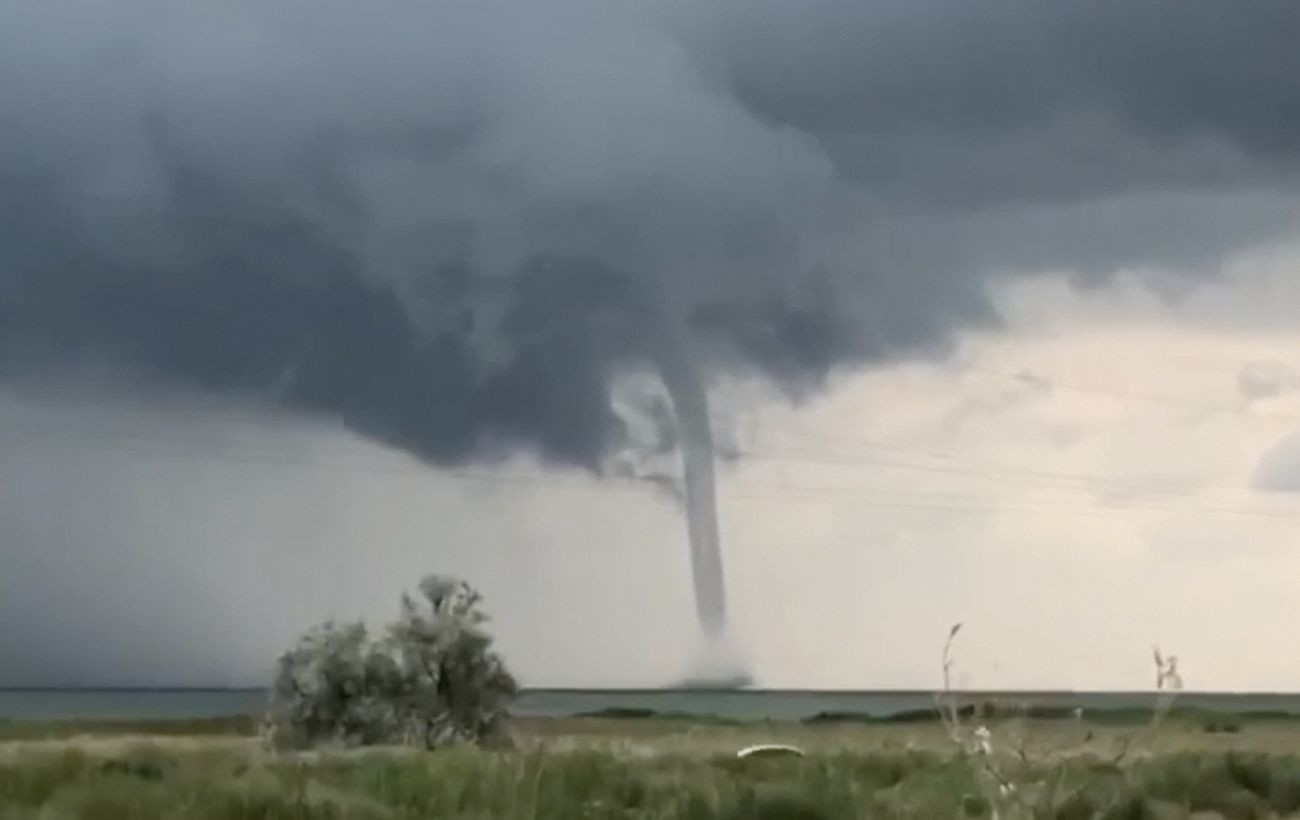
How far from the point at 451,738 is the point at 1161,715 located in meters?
52.7

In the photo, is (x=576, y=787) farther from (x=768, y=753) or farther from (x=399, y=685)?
(x=399, y=685)

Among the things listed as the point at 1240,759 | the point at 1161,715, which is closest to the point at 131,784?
the point at 1161,715

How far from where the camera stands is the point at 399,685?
65812mm

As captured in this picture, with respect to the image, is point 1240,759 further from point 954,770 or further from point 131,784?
point 131,784

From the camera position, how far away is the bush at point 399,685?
212 feet

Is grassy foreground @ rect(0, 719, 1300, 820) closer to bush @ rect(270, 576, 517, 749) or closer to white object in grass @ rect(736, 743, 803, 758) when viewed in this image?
white object in grass @ rect(736, 743, 803, 758)

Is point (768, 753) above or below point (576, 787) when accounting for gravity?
above

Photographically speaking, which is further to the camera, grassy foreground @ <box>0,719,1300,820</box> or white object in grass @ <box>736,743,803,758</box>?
white object in grass @ <box>736,743,803,758</box>

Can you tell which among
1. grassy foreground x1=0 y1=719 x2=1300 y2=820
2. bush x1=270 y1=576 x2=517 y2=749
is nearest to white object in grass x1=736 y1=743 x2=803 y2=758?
grassy foreground x1=0 y1=719 x2=1300 y2=820

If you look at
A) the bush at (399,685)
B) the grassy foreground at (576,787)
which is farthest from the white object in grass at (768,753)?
the bush at (399,685)

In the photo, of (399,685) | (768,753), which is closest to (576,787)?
(768,753)

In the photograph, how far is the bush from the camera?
212ft

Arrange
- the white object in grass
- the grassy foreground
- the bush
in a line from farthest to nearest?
the bush < the white object in grass < the grassy foreground

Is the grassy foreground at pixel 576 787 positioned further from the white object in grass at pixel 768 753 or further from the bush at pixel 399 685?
the bush at pixel 399 685
